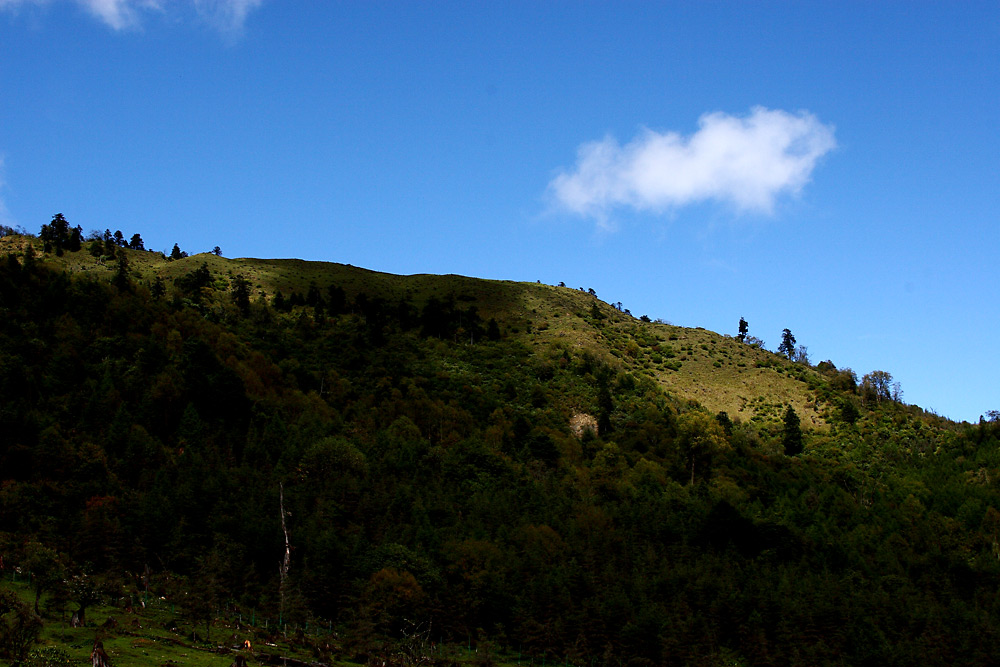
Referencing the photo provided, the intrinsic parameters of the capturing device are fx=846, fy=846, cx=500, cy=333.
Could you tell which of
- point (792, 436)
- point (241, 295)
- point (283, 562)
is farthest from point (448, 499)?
point (241, 295)

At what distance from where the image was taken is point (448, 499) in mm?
108688

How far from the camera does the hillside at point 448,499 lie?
80.8 m

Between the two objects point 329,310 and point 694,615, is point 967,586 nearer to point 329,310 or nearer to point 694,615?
point 694,615

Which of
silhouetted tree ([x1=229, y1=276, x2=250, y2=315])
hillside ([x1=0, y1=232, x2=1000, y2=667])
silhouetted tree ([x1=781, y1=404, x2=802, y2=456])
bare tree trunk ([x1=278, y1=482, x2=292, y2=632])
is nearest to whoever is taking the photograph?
bare tree trunk ([x1=278, y1=482, x2=292, y2=632])

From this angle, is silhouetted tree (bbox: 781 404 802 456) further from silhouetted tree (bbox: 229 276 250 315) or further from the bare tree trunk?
silhouetted tree (bbox: 229 276 250 315)

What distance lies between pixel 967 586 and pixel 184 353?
4309 inches

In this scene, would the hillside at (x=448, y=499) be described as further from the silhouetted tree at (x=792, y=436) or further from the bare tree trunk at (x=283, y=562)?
the silhouetted tree at (x=792, y=436)

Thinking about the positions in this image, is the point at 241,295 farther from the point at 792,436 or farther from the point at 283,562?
the point at 792,436

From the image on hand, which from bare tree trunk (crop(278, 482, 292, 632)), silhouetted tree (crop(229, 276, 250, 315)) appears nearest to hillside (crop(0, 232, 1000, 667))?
bare tree trunk (crop(278, 482, 292, 632))

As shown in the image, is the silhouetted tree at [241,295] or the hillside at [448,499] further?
the silhouetted tree at [241,295]

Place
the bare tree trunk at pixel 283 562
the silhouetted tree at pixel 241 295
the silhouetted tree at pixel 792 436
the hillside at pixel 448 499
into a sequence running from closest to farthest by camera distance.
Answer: the bare tree trunk at pixel 283 562 < the hillside at pixel 448 499 < the silhouetted tree at pixel 792 436 < the silhouetted tree at pixel 241 295

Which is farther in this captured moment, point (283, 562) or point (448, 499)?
point (448, 499)

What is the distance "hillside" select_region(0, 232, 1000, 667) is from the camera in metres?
80.8

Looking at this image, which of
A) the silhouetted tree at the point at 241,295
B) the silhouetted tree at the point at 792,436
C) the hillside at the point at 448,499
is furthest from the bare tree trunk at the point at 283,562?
the silhouetted tree at the point at 792,436
